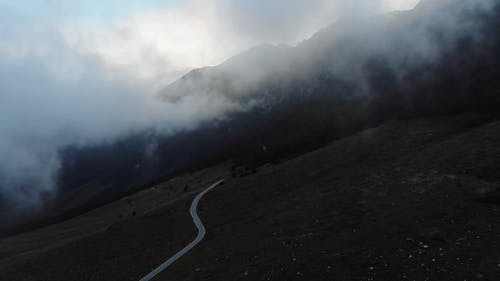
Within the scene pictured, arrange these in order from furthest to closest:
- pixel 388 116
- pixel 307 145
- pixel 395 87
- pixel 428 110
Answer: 1. pixel 395 87
2. pixel 307 145
3. pixel 388 116
4. pixel 428 110

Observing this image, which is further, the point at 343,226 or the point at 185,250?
the point at 185,250

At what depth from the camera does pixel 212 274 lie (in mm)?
42969

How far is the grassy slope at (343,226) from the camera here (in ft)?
121

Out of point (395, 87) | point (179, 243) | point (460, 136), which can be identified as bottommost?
point (460, 136)

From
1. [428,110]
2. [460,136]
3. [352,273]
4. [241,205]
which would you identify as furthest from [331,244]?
[428,110]

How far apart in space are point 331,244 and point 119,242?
49.2 meters

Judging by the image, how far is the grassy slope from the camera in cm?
3703

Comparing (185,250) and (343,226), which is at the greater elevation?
(185,250)

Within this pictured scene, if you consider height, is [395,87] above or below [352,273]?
above

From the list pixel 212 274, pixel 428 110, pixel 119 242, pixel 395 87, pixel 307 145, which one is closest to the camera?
pixel 212 274

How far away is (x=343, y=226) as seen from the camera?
52.9 meters

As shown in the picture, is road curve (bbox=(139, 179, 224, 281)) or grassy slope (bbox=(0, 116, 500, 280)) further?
road curve (bbox=(139, 179, 224, 281))

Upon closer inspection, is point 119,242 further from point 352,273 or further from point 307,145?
point 307,145

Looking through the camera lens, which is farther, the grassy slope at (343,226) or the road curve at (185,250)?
the road curve at (185,250)
